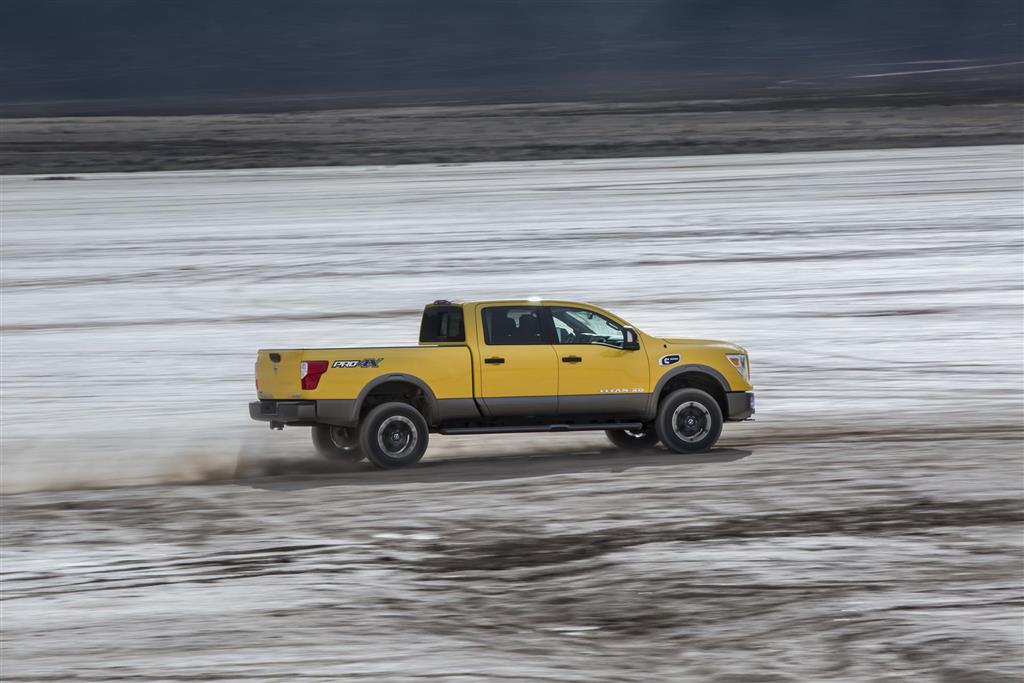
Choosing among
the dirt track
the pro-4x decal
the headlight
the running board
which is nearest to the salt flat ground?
the dirt track

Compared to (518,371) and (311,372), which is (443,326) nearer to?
(518,371)

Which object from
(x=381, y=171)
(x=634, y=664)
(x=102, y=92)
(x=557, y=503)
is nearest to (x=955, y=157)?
(x=381, y=171)

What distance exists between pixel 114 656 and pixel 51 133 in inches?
2193

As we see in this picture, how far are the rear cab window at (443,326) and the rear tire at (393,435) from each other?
814 mm

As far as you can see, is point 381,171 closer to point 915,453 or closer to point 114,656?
point 915,453

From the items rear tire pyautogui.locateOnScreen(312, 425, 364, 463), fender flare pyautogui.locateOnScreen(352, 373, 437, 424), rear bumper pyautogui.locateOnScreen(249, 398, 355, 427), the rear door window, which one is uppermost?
the rear door window

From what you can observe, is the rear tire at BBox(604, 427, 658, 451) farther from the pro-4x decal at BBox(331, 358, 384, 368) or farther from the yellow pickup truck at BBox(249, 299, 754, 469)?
the pro-4x decal at BBox(331, 358, 384, 368)

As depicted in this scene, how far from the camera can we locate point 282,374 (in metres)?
13.6

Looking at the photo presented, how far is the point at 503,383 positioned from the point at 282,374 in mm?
1907

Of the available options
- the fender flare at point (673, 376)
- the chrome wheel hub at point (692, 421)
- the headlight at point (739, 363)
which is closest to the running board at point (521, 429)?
the fender flare at point (673, 376)

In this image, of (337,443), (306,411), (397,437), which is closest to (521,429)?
→ (397,437)

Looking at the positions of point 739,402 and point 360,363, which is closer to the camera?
point 360,363

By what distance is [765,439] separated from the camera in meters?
15.4

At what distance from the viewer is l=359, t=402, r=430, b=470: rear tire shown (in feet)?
45.3
